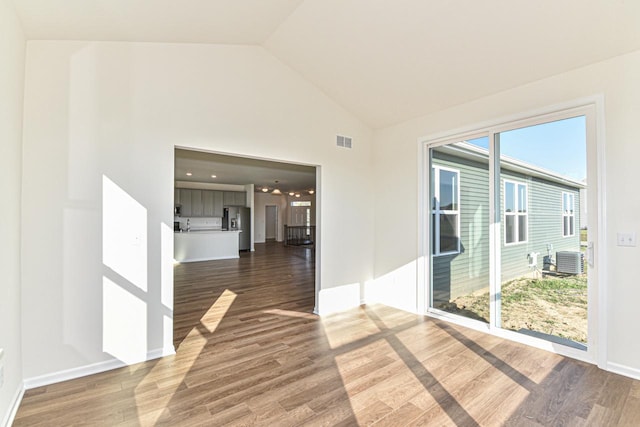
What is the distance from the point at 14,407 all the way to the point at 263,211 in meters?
12.9

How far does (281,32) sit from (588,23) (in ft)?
9.07

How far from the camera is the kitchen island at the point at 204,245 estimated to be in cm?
856

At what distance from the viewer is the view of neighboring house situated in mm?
3064

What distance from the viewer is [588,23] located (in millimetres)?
2350

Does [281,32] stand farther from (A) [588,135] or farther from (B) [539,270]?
(B) [539,270]

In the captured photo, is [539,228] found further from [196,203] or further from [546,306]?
[196,203]

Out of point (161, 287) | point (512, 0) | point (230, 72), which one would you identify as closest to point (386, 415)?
point (161, 287)

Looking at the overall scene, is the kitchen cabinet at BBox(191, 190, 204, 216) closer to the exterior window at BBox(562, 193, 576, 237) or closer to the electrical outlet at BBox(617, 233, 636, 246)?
the exterior window at BBox(562, 193, 576, 237)

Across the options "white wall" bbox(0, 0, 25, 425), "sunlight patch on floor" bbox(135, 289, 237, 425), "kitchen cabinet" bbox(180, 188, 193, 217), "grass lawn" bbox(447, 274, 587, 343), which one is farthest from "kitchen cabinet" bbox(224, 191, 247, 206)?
"grass lawn" bbox(447, 274, 587, 343)

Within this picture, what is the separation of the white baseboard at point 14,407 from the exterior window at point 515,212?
4.55 meters

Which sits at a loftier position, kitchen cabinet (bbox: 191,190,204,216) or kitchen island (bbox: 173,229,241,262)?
kitchen cabinet (bbox: 191,190,204,216)

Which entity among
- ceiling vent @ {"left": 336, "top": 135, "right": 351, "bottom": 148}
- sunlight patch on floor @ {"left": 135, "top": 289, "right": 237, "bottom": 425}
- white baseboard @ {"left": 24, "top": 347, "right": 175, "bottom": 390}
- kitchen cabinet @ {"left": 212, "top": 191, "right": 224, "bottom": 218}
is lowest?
sunlight patch on floor @ {"left": 135, "top": 289, "right": 237, "bottom": 425}

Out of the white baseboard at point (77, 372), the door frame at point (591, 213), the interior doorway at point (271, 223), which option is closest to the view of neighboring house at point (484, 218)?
the door frame at point (591, 213)

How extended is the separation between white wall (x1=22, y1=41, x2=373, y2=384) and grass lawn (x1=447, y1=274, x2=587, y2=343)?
3.40 metres
